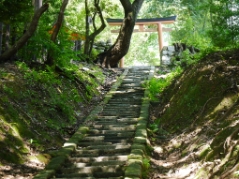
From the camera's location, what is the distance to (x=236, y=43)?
7734 mm

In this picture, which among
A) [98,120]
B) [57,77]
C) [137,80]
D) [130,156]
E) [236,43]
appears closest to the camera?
[130,156]

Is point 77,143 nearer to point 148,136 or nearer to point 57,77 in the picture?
point 148,136

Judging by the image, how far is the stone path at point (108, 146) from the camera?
→ 525 cm

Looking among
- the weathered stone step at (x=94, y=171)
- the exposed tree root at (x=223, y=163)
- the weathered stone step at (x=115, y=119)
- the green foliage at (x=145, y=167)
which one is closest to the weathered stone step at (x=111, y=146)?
the green foliage at (x=145, y=167)

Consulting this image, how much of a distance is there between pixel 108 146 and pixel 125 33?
10.3 meters

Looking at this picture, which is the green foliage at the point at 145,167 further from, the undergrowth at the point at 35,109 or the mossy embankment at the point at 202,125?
the undergrowth at the point at 35,109

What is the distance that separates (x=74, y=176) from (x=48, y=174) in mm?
443

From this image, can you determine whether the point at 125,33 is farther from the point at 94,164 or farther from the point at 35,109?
the point at 94,164

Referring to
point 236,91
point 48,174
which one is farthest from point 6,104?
point 236,91

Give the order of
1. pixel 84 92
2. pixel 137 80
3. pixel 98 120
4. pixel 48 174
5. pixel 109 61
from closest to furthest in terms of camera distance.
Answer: pixel 48 174 → pixel 98 120 → pixel 84 92 → pixel 137 80 → pixel 109 61

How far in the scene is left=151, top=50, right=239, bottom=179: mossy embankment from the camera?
4.32m

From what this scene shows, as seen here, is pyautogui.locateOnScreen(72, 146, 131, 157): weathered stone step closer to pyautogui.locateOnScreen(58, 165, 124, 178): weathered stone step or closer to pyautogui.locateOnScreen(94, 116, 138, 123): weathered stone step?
pyautogui.locateOnScreen(58, 165, 124, 178): weathered stone step

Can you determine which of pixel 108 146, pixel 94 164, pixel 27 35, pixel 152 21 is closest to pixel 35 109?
pixel 108 146

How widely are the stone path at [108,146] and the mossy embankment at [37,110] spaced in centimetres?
41
